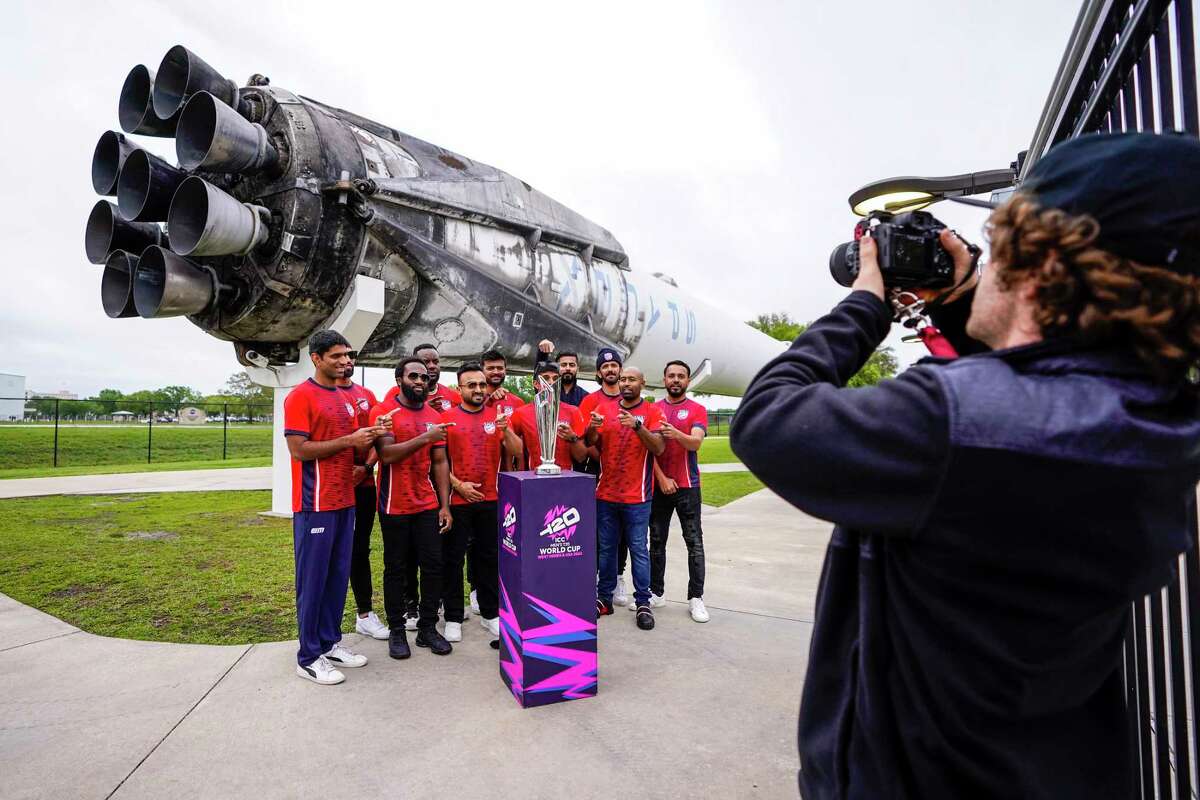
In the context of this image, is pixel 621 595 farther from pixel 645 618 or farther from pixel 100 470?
pixel 100 470

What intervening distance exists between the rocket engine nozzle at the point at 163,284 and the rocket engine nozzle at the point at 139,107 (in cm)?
107

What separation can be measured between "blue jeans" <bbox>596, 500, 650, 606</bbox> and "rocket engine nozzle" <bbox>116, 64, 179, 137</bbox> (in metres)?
5.02

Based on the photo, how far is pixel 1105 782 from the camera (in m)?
0.96

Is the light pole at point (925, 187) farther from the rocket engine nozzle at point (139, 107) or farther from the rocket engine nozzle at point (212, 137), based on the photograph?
the rocket engine nozzle at point (139, 107)

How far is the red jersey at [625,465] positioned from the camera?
4957 millimetres

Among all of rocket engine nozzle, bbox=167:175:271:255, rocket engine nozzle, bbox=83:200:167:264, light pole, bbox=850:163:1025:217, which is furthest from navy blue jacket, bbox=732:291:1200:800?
rocket engine nozzle, bbox=83:200:167:264

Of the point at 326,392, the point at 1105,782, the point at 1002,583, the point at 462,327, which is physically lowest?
the point at 1105,782

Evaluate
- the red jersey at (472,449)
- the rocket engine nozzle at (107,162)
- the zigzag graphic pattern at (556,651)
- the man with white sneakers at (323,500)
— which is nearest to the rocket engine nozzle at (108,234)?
the rocket engine nozzle at (107,162)

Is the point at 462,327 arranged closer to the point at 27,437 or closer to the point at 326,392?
the point at 326,392

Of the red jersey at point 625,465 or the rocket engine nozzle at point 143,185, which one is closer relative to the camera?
the red jersey at point 625,465

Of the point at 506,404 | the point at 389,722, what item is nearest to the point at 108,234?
the point at 506,404

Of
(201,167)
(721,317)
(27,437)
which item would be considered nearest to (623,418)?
(201,167)

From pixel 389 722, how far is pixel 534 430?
2467 mm

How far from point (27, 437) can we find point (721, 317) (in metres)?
24.9
